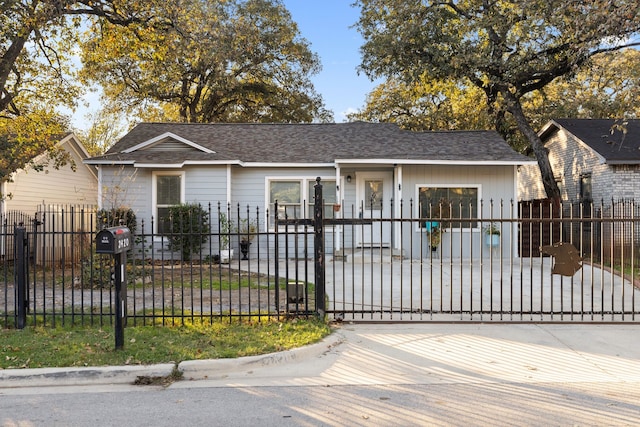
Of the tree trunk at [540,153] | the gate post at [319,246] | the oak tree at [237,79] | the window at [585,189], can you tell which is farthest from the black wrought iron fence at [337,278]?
the oak tree at [237,79]

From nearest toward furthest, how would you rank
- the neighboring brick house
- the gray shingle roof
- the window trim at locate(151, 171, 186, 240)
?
the gray shingle roof < the window trim at locate(151, 171, 186, 240) < the neighboring brick house

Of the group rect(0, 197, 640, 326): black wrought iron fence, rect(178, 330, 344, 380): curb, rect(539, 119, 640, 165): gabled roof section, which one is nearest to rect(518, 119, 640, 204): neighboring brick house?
rect(539, 119, 640, 165): gabled roof section

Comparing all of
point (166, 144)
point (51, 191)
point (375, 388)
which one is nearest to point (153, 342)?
point (375, 388)

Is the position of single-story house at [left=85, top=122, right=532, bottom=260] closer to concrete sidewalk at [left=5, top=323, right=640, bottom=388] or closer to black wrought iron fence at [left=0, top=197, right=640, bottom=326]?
black wrought iron fence at [left=0, top=197, right=640, bottom=326]

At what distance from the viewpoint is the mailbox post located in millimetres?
5445

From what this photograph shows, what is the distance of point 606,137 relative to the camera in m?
17.7

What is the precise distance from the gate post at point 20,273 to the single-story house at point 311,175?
7.86m

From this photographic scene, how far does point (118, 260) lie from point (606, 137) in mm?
18056

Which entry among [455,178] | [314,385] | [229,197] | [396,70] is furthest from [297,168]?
[314,385]

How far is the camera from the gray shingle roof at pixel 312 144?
49.1 feet

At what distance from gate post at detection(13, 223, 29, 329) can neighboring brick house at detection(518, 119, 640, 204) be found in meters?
14.7

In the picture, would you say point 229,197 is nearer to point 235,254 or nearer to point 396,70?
point 235,254

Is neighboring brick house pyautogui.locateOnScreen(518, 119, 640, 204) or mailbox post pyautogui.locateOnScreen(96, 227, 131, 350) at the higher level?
neighboring brick house pyautogui.locateOnScreen(518, 119, 640, 204)

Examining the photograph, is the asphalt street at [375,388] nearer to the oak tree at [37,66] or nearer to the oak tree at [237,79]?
the oak tree at [37,66]
